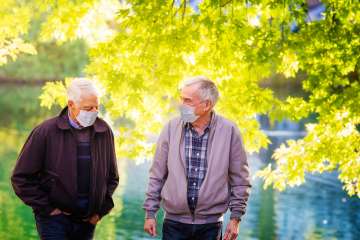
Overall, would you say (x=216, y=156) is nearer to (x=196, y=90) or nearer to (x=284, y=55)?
(x=196, y=90)

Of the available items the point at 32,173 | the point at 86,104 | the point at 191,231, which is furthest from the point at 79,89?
the point at 191,231

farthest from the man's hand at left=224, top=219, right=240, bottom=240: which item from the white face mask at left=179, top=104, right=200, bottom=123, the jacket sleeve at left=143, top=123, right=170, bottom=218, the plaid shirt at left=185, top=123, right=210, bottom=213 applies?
the white face mask at left=179, top=104, right=200, bottom=123

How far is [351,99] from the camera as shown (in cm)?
945

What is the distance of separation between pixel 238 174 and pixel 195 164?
0.30m

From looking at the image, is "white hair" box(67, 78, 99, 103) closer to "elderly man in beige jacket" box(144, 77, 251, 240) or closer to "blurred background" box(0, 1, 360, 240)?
"elderly man in beige jacket" box(144, 77, 251, 240)

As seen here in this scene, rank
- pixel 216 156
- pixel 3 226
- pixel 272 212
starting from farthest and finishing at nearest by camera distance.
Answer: pixel 272 212
pixel 3 226
pixel 216 156

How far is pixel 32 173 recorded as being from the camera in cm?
480

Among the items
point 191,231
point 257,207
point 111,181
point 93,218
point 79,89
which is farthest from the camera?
point 257,207

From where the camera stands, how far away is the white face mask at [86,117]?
472 centimetres

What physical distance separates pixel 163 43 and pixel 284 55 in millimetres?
A: 1550

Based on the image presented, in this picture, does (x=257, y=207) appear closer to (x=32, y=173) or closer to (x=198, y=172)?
(x=198, y=172)

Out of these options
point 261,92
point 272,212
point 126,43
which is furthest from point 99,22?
point 272,212

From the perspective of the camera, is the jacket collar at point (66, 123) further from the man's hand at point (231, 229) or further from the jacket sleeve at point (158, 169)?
the man's hand at point (231, 229)

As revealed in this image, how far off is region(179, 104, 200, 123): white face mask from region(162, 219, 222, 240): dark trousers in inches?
26.8
